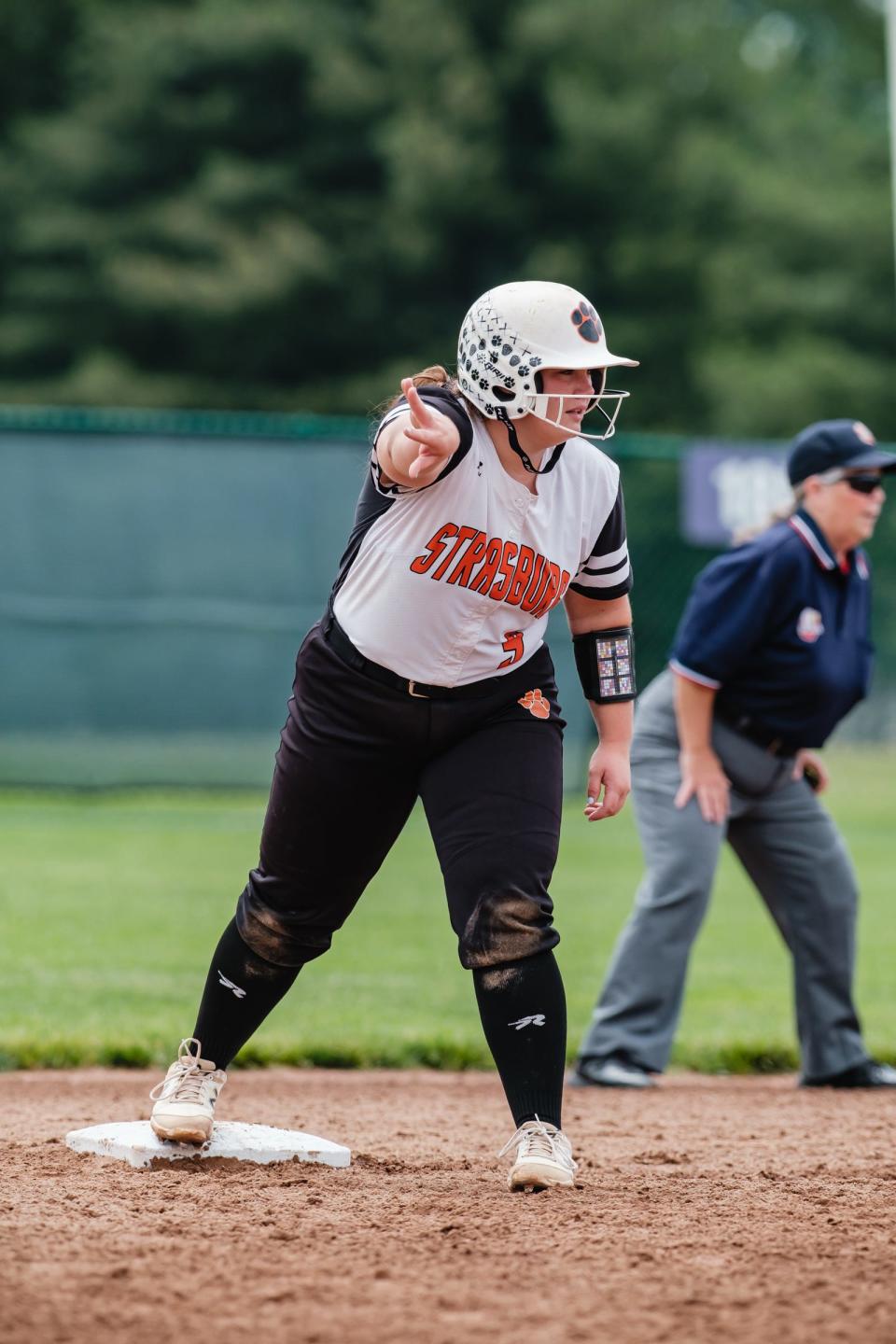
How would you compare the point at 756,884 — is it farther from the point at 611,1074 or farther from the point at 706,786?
the point at 611,1074

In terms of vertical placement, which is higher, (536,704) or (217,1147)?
(536,704)

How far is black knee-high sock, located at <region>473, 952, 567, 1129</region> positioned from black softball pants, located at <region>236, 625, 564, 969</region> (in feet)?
0.15

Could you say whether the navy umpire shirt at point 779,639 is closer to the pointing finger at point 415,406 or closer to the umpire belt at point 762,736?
the umpire belt at point 762,736

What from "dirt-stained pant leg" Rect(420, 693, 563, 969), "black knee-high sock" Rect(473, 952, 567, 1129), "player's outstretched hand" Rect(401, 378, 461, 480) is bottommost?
"black knee-high sock" Rect(473, 952, 567, 1129)

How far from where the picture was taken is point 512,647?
3.83 meters

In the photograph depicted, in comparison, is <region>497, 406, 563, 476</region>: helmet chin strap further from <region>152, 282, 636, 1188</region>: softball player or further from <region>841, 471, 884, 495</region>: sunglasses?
<region>841, 471, 884, 495</region>: sunglasses

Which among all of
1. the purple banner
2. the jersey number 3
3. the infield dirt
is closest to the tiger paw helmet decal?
the jersey number 3

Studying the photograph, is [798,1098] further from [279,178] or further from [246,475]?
[279,178]

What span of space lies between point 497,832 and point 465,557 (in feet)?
1.91

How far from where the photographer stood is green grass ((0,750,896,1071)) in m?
6.12

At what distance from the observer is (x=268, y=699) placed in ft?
41.0

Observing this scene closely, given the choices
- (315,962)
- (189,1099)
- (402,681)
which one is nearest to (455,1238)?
(189,1099)

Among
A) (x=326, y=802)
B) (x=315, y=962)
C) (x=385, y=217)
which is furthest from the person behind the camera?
(x=385, y=217)

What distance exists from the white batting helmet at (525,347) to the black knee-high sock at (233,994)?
4.43ft
